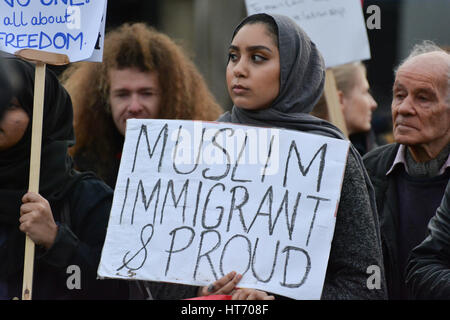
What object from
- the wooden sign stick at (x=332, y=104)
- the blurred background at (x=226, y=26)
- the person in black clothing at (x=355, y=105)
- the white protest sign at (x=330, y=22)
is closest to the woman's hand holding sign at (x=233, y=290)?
the wooden sign stick at (x=332, y=104)

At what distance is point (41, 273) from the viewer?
3.28 m

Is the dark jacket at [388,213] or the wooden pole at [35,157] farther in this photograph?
the dark jacket at [388,213]

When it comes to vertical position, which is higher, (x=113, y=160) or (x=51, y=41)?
(x=51, y=41)

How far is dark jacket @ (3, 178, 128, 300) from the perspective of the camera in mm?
3203

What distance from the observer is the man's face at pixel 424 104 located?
127 inches

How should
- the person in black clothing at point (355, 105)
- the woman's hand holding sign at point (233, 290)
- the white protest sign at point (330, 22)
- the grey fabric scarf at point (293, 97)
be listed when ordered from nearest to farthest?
1. the woman's hand holding sign at point (233, 290)
2. the grey fabric scarf at point (293, 97)
3. the white protest sign at point (330, 22)
4. the person in black clothing at point (355, 105)

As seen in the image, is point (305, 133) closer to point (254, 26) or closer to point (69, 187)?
point (254, 26)

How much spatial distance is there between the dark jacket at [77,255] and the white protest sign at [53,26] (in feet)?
1.84

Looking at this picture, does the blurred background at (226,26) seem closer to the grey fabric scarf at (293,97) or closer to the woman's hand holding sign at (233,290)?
the grey fabric scarf at (293,97)

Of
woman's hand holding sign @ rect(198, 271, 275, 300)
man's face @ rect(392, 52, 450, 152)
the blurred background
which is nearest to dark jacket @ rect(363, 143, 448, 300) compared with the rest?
man's face @ rect(392, 52, 450, 152)

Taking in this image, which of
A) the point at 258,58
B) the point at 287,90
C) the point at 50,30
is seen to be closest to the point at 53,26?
the point at 50,30

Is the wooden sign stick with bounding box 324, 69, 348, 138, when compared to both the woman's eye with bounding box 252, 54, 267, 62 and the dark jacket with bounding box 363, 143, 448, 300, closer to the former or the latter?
the dark jacket with bounding box 363, 143, 448, 300

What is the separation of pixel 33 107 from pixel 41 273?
0.66m
